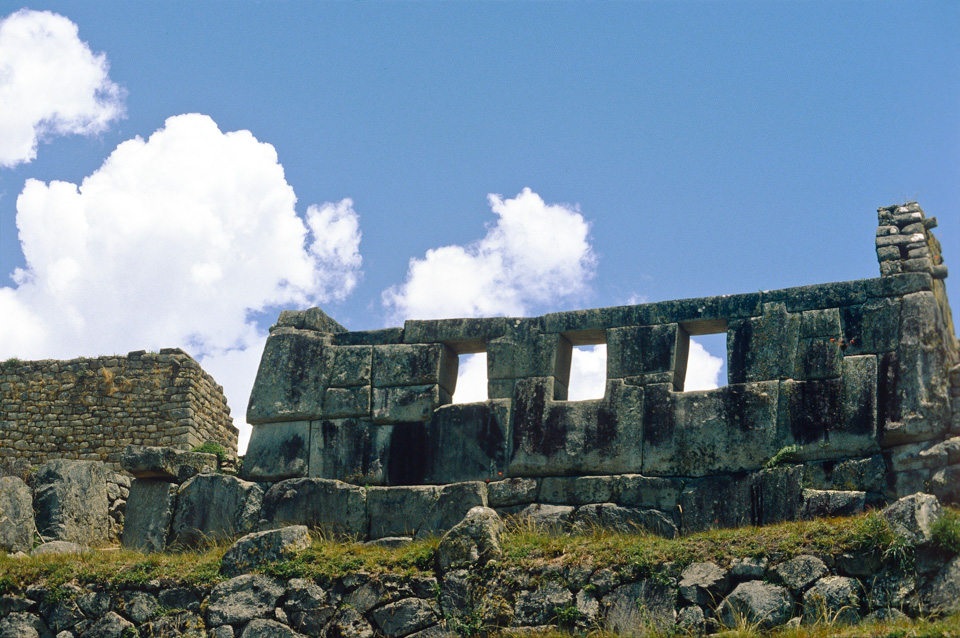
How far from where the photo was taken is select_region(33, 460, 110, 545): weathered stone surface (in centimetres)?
1253

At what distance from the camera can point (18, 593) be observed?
10688mm

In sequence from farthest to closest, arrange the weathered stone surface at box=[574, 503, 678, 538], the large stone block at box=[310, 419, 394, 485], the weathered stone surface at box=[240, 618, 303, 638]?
the large stone block at box=[310, 419, 394, 485], the weathered stone surface at box=[574, 503, 678, 538], the weathered stone surface at box=[240, 618, 303, 638]

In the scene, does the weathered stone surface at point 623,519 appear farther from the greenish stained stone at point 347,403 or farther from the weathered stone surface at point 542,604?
the greenish stained stone at point 347,403

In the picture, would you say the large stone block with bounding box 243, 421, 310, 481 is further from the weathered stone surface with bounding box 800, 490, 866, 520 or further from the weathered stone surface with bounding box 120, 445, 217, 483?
the weathered stone surface with bounding box 800, 490, 866, 520

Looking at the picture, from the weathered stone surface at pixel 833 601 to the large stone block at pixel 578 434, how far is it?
115 inches

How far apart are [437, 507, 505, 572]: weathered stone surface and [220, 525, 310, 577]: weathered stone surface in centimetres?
151

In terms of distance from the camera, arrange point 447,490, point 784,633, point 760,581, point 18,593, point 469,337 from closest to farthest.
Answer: point 784,633
point 760,581
point 18,593
point 447,490
point 469,337

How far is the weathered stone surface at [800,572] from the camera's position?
873 cm

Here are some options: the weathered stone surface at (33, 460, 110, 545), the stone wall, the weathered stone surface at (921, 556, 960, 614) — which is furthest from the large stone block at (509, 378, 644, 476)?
the weathered stone surface at (33, 460, 110, 545)

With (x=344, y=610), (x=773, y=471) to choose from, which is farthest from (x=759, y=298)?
(x=344, y=610)

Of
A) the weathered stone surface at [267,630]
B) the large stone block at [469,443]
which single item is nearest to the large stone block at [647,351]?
the large stone block at [469,443]

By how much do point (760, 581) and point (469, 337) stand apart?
15.6 ft

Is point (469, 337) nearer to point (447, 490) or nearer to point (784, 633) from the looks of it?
point (447, 490)

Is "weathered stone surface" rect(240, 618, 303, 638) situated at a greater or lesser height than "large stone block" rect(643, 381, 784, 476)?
lesser
